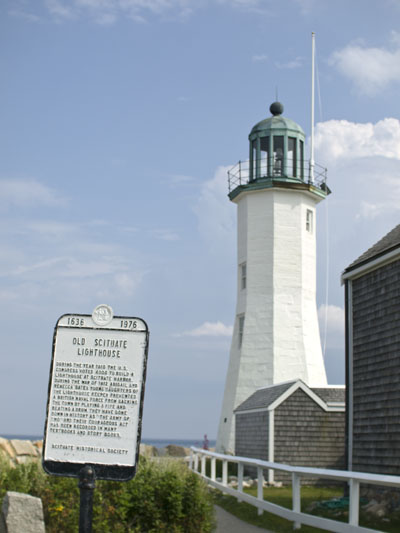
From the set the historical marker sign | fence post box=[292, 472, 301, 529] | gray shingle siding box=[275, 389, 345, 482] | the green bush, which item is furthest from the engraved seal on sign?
gray shingle siding box=[275, 389, 345, 482]

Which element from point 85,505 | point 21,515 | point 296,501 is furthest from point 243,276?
point 85,505

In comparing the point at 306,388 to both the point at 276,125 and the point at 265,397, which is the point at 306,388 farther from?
the point at 276,125

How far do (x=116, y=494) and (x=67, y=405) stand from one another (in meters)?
4.35

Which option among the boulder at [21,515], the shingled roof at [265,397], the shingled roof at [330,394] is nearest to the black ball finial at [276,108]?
the shingled roof at [265,397]

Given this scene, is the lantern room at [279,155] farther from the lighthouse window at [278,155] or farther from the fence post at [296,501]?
the fence post at [296,501]

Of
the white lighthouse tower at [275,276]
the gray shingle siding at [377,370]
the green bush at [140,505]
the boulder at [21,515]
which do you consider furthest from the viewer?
the white lighthouse tower at [275,276]

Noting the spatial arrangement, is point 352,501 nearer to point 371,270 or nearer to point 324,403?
point 371,270

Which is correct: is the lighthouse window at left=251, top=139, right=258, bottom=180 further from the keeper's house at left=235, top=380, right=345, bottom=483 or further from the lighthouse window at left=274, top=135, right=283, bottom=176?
the keeper's house at left=235, top=380, right=345, bottom=483

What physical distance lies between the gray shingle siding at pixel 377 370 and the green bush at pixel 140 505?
608cm

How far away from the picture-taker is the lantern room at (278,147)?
1248 inches

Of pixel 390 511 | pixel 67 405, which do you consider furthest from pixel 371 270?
pixel 67 405

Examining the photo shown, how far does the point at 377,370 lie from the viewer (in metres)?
16.6

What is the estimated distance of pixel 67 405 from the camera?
6.65 metres

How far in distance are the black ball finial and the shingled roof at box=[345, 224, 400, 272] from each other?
15283 millimetres
